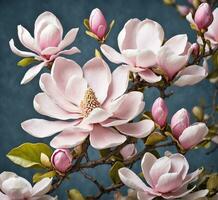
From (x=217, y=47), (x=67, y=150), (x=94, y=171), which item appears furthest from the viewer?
(x=94, y=171)

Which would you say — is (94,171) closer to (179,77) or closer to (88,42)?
(88,42)

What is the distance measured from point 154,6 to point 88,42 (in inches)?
8.9

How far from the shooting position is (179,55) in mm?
672

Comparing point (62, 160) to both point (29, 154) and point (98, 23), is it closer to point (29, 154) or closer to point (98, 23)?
point (29, 154)

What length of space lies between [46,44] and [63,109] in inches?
3.2

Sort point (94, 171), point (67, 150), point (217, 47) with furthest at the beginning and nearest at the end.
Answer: point (94, 171)
point (217, 47)
point (67, 150)

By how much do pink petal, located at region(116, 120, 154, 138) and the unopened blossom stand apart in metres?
0.03

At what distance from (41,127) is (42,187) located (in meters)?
0.07

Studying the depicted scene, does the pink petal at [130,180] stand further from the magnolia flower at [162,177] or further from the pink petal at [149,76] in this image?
the pink petal at [149,76]

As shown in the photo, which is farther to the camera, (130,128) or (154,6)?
(154,6)

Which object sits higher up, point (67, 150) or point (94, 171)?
point (67, 150)

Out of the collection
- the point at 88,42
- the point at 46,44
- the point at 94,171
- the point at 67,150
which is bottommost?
A: the point at 94,171

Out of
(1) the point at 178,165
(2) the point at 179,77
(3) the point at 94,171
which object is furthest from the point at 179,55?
(3) the point at 94,171

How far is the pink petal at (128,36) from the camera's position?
675 mm
